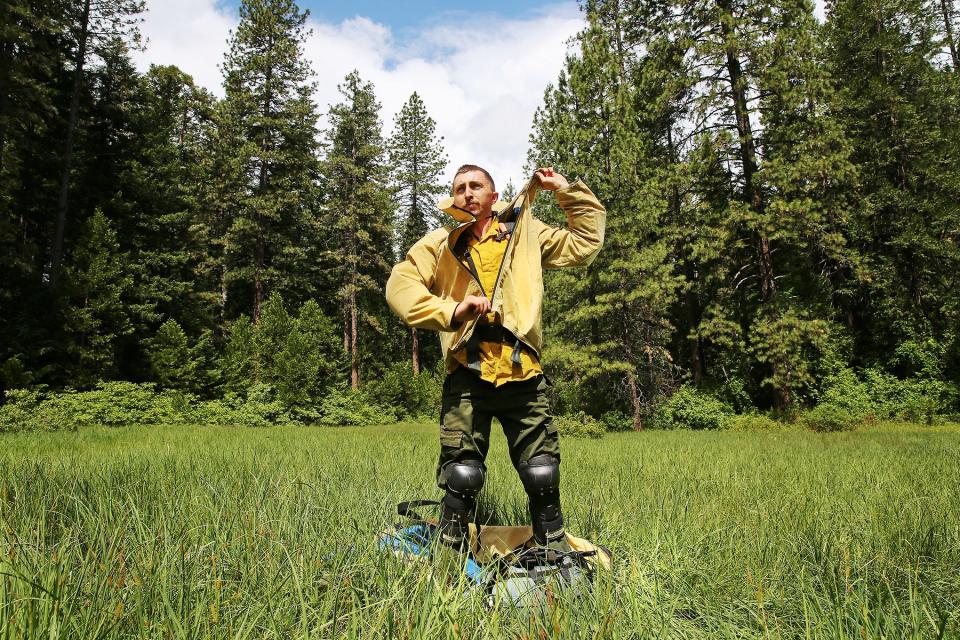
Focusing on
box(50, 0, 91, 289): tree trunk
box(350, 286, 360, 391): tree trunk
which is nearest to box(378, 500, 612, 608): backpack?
box(50, 0, 91, 289): tree trunk

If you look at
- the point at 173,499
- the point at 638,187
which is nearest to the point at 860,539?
the point at 173,499

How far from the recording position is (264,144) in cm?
2480

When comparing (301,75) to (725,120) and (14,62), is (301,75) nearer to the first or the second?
(14,62)

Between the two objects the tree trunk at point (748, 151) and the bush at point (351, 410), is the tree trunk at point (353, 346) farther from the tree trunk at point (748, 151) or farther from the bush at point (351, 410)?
the tree trunk at point (748, 151)

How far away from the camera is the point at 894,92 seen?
1703 cm

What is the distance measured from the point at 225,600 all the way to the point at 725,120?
720 inches

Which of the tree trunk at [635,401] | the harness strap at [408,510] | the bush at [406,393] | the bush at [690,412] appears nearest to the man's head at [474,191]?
the harness strap at [408,510]

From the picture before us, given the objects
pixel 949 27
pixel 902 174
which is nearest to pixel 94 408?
pixel 902 174

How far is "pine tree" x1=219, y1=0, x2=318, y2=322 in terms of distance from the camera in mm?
24281

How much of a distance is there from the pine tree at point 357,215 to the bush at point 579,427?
47.6ft

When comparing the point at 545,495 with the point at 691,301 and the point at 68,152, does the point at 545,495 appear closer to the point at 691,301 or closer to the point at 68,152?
the point at 691,301

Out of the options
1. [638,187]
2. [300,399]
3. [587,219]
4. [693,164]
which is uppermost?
[693,164]

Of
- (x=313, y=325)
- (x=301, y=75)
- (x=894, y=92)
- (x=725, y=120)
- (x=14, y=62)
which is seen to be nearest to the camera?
(x=14, y=62)

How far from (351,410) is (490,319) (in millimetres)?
19573
